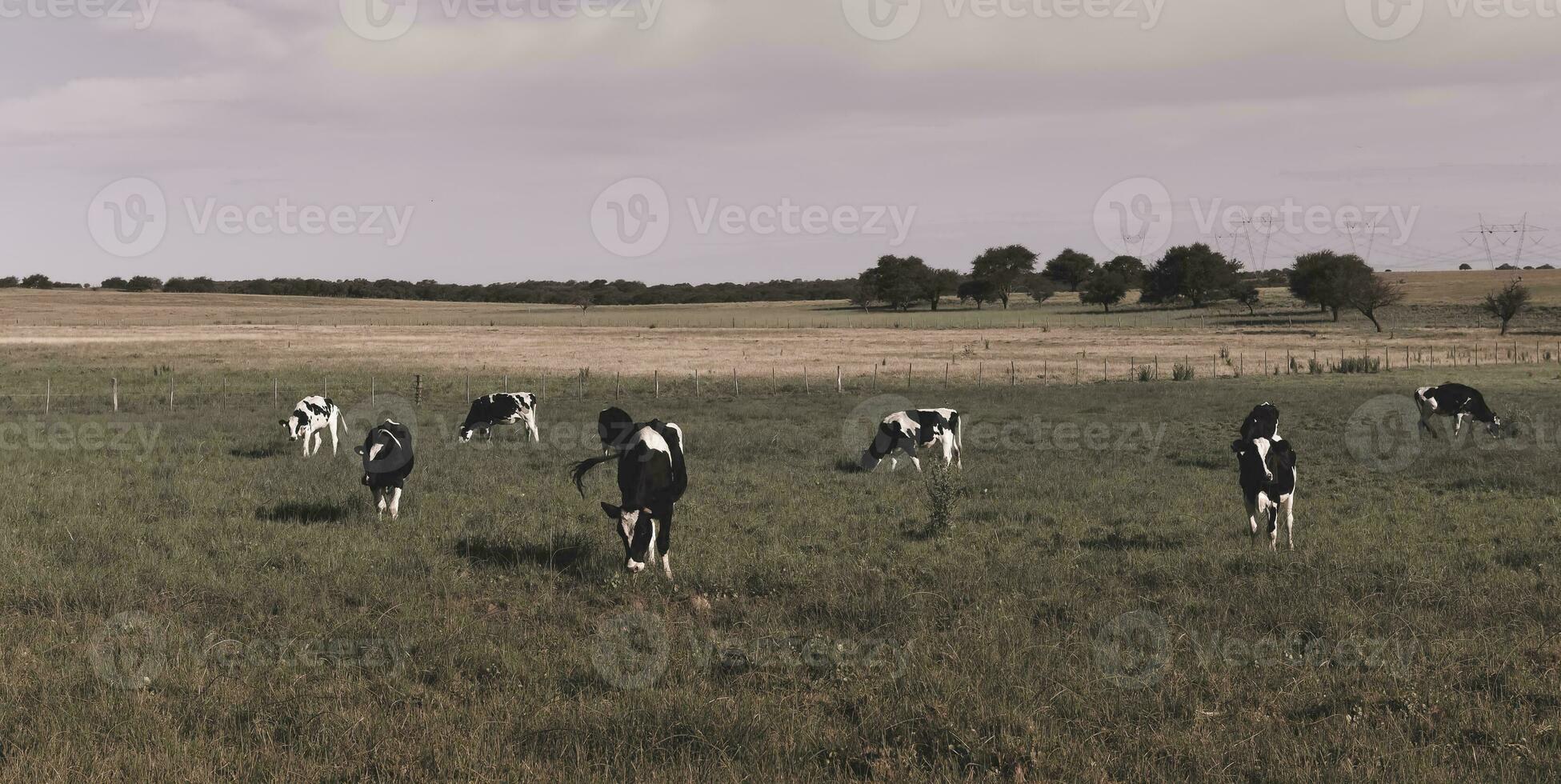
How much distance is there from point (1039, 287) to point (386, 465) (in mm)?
127232

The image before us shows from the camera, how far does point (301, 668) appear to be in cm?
825

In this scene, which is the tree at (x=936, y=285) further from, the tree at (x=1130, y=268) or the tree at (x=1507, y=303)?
the tree at (x=1507, y=303)

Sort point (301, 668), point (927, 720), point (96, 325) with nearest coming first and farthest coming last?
point (927, 720), point (301, 668), point (96, 325)

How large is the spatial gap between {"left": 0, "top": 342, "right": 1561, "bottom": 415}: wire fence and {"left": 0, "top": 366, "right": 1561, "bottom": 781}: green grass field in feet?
66.2

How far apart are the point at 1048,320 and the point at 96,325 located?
276 ft

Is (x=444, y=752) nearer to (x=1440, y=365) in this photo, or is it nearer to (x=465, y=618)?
(x=465, y=618)

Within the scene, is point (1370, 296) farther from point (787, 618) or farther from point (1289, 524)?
point (787, 618)

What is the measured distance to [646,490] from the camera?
11.8 m

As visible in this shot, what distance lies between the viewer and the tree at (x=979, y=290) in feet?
439

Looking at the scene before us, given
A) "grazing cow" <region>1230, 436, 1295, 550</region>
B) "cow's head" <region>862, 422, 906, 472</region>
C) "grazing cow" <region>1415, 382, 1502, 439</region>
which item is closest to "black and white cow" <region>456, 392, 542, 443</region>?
"cow's head" <region>862, 422, 906, 472</region>

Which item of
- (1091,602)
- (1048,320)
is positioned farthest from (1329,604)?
(1048,320)

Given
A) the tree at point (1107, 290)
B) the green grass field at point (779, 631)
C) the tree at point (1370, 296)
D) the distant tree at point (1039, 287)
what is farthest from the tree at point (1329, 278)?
the green grass field at point (779, 631)

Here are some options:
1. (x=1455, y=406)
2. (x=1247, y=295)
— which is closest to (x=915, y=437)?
(x=1455, y=406)

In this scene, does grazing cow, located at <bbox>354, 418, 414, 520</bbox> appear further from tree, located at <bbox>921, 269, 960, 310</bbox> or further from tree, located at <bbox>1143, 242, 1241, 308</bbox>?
tree, located at <bbox>921, 269, 960, 310</bbox>
